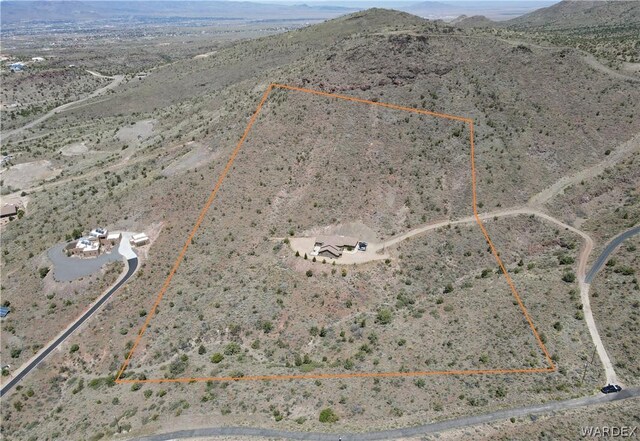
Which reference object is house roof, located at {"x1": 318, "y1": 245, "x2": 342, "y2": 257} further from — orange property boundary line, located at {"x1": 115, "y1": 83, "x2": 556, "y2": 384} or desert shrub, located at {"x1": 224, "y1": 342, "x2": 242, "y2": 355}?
orange property boundary line, located at {"x1": 115, "y1": 83, "x2": 556, "y2": 384}

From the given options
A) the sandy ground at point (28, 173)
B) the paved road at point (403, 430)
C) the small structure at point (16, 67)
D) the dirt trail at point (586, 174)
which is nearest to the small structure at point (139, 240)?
the paved road at point (403, 430)

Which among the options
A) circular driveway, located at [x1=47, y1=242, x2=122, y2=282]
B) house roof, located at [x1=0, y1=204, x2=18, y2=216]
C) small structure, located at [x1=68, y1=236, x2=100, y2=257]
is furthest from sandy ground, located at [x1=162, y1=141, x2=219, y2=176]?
house roof, located at [x1=0, y1=204, x2=18, y2=216]

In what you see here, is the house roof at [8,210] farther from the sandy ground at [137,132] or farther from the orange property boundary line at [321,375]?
the orange property boundary line at [321,375]

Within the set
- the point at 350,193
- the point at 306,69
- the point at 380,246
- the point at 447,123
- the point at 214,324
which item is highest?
the point at 306,69

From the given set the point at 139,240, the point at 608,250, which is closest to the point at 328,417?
the point at 139,240

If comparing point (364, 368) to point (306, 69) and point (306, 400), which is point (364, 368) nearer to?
point (306, 400)

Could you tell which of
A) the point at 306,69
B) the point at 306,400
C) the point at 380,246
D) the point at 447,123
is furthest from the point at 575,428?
the point at 306,69

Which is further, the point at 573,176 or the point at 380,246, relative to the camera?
the point at 573,176
